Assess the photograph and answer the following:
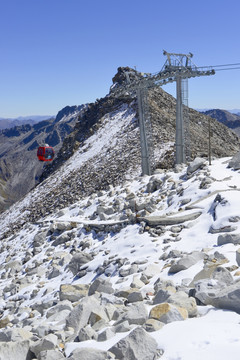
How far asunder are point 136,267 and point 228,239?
3.39 meters

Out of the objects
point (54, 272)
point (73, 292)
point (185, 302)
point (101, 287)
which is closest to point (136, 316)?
point (185, 302)

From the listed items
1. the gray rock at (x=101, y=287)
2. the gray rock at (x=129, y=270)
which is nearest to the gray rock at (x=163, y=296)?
the gray rock at (x=101, y=287)

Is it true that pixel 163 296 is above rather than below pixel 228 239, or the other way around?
below

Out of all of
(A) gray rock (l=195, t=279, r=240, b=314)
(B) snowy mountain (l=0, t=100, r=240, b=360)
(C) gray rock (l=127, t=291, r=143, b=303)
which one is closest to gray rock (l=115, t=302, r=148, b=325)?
(B) snowy mountain (l=0, t=100, r=240, b=360)

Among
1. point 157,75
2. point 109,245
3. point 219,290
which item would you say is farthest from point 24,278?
point 157,75

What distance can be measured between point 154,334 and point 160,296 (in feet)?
6.65

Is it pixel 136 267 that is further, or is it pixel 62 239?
pixel 62 239

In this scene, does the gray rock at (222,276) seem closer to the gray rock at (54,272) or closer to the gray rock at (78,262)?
the gray rock at (78,262)

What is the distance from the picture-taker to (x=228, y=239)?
437 inches

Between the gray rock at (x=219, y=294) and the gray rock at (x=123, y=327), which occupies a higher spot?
the gray rock at (x=219, y=294)

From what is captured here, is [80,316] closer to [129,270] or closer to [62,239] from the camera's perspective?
[129,270]

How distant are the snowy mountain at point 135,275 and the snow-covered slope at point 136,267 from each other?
1.3 inches

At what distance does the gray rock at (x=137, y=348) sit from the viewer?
513cm

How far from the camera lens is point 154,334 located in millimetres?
5730
